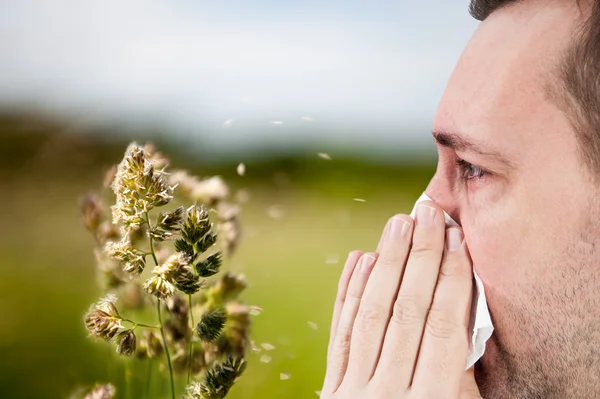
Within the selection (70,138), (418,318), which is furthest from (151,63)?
(418,318)

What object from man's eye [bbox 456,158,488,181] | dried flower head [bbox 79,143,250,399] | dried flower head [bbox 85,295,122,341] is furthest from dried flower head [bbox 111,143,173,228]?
man's eye [bbox 456,158,488,181]

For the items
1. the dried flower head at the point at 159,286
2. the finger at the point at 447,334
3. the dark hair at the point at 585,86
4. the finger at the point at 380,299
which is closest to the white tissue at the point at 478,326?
the finger at the point at 447,334

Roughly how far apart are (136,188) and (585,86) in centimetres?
62

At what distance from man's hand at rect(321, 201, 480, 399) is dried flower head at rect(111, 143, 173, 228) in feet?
1.21

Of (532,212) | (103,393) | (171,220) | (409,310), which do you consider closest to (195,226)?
(171,220)

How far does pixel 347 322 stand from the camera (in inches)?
39.9

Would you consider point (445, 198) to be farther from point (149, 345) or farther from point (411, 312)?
point (149, 345)

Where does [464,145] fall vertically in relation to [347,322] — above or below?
above

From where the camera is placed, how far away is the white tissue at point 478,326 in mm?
921

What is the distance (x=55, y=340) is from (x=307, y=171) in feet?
2.61

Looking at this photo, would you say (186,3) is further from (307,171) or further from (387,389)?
(387,389)

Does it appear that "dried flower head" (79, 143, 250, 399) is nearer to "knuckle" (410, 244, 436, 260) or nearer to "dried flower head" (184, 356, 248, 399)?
"dried flower head" (184, 356, 248, 399)

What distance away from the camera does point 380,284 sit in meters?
0.97

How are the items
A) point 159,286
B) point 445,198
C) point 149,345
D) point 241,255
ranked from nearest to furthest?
1. point 159,286
2. point 149,345
3. point 445,198
4. point 241,255
